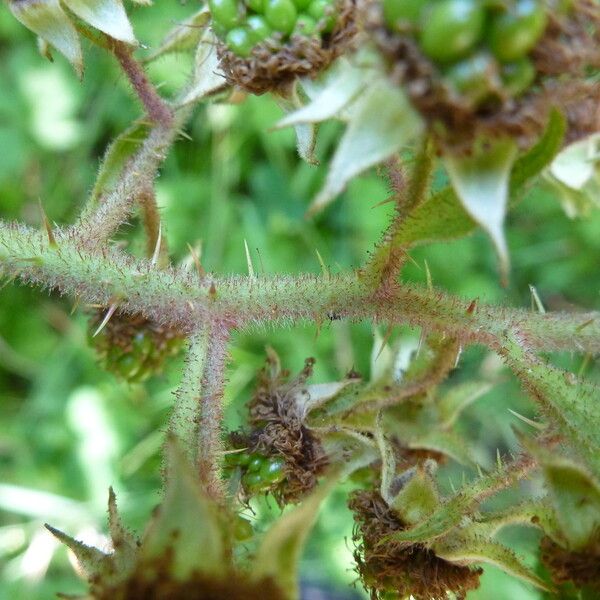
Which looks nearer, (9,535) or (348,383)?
(348,383)

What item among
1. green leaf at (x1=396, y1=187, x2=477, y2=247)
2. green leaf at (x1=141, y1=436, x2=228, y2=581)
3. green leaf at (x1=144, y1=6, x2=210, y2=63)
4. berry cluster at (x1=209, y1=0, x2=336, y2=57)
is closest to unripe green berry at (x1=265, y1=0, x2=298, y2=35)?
berry cluster at (x1=209, y1=0, x2=336, y2=57)

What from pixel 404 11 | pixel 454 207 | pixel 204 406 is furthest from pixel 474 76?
pixel 204 406

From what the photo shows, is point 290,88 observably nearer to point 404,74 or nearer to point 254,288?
point 254,288

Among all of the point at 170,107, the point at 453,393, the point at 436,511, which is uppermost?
the point at 170,107

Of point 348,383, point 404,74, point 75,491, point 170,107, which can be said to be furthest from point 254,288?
point 75,491

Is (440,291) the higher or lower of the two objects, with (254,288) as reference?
lower

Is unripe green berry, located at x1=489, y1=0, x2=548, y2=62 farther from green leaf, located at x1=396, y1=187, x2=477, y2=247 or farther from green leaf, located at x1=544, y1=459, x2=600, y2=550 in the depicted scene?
green leaf, located at x1=544, y1=459, x2=600, y2=550

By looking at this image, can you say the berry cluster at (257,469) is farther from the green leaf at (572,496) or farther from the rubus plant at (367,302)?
the green leaf at (572,496)
